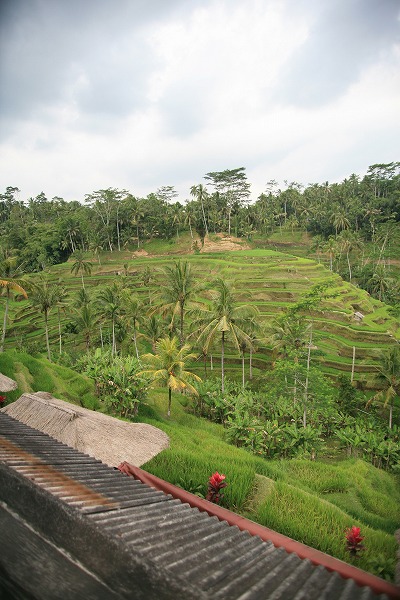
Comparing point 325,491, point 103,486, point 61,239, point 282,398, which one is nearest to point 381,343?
point 282,398

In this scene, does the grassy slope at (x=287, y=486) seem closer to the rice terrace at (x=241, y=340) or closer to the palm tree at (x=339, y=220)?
the rice terrace at (x=241, y=340)

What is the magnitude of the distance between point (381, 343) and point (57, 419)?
3094 cm

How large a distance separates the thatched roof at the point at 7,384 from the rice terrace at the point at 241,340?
35 centimetres

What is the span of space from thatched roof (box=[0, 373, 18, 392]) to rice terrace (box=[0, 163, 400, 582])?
35 cm

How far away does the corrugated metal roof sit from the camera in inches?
90.1

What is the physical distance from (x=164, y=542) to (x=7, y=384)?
10688 mm

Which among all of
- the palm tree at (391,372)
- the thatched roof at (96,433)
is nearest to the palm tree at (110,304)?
the thatched roof at (96,433)

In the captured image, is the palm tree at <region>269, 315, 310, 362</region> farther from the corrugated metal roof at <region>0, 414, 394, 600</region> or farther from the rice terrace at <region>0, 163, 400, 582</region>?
the corrugated metal roof at <region>0, 414, 394, 600</region>

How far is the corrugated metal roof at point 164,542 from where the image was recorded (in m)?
2.29

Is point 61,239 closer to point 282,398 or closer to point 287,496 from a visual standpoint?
point 282,398

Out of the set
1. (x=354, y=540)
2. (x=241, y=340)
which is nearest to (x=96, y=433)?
(x=354, y=540)

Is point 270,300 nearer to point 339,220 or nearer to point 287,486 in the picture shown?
point 339,220

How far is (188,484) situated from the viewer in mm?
8336

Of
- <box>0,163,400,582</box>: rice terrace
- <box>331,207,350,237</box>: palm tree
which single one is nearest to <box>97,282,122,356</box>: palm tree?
<box>0,163,400,582</box>: rice terrace
